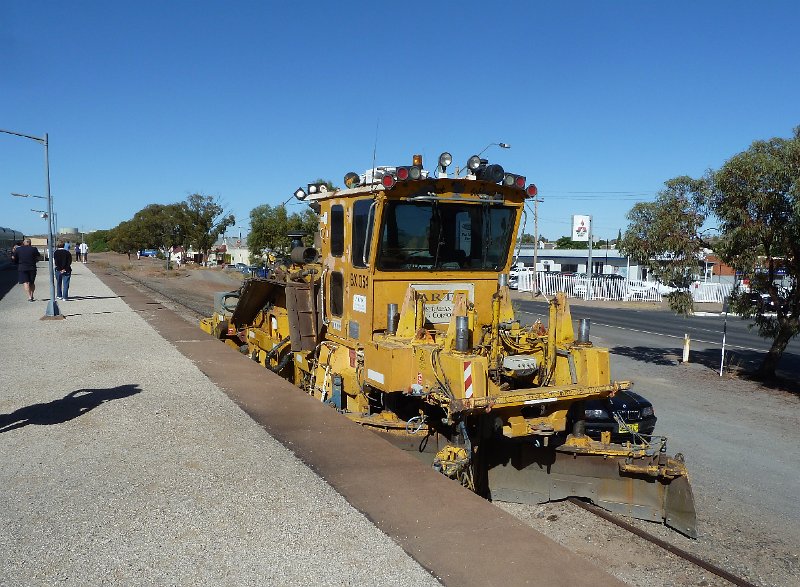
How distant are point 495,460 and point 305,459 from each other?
6.57 feet

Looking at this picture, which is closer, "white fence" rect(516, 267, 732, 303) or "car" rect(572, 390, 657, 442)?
"car" rect(572, 390, 657, 442)

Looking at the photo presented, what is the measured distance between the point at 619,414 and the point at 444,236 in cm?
348

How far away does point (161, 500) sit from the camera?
4836 millimetres

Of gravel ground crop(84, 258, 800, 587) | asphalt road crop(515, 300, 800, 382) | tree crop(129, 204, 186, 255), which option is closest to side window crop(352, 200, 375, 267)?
gravel ground crop(84, 258, 800, 587)

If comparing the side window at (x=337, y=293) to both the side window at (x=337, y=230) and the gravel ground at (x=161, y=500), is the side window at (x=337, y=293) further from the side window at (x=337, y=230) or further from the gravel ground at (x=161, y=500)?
the gravel ground at (x=161, y=500)

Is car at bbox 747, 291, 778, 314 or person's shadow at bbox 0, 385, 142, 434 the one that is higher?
car at bbox 747, 291, 778, 314

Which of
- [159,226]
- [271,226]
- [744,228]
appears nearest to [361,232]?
[744,228]

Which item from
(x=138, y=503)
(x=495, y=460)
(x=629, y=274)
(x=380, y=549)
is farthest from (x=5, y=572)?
(x=629, y=274)

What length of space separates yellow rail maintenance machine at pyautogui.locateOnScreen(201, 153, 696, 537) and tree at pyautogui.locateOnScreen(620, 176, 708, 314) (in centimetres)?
758

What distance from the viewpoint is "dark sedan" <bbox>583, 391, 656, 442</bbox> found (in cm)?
827

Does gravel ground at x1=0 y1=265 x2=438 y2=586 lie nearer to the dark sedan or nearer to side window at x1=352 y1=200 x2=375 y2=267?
side window at x1=352 y1=200 x2=375 y2=267

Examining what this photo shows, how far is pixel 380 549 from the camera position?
163 inches

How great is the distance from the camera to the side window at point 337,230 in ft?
24.3

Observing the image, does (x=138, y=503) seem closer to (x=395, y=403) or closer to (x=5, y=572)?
(x=5, y=572)
